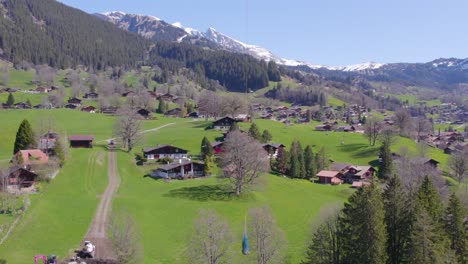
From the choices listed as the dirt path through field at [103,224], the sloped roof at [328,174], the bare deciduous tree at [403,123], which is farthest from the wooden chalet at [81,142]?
the bare deciduous tree at [403,123]

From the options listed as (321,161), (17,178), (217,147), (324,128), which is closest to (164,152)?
(217,147)

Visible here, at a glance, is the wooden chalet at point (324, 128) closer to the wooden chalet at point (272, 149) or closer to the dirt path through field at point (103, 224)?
the wooden chalet at point (272, 149)

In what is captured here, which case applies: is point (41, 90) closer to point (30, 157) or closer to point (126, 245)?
point (30, 157)

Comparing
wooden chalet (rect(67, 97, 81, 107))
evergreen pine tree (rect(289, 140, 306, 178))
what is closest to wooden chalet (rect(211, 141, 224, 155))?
evergreen pine tree (rect(289, 140, 306, 178))

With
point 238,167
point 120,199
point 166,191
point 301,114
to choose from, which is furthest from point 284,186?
point 301,114

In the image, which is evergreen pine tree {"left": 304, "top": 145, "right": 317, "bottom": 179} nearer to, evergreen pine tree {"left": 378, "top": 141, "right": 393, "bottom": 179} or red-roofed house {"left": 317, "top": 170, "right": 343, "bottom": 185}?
red-roofed house {"left": 317, "top": 170, "right": 343, "bottom": 185}

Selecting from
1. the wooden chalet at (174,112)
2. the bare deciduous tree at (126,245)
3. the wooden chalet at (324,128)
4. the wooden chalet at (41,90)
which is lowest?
the bare deciduous tree at (126,245)
